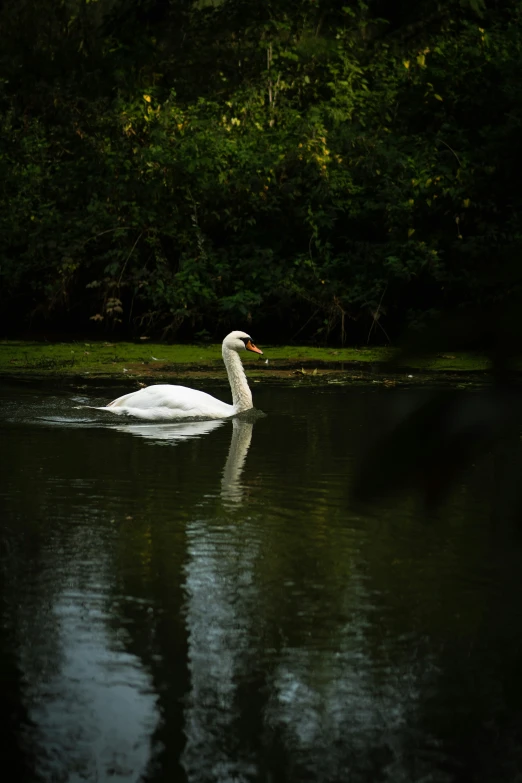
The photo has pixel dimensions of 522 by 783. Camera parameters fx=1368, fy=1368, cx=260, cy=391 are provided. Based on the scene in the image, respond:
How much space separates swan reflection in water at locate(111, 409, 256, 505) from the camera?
8.76 m

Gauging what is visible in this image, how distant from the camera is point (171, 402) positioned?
11.0 meters

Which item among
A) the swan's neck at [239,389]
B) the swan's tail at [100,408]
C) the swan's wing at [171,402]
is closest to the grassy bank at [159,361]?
the swan's neck at [239,389]

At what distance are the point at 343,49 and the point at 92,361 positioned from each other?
25.6ft

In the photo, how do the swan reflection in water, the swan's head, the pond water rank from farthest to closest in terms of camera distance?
1. the swan's head
2. the swan reflection in water
3. the pond water

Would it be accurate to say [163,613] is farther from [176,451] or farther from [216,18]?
[216,18]

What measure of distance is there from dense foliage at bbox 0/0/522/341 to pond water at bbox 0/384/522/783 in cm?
999

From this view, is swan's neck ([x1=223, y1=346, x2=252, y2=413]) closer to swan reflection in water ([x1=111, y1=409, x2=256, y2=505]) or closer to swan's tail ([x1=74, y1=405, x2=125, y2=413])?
swan reflection in water ([x1=111, y1=409, x2=256, y2=505])

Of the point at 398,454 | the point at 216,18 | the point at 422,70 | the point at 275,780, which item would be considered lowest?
the point at 275,780

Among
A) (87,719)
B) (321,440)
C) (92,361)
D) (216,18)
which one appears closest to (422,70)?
(216,18)

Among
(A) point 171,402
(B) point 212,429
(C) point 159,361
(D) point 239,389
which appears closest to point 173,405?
(A) point 171,402

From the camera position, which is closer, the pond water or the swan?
the pond water

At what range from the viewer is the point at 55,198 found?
2061 cm

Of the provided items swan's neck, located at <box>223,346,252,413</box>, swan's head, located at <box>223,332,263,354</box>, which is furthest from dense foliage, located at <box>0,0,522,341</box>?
swan's neck, located at <box>223,346,252,413</box>

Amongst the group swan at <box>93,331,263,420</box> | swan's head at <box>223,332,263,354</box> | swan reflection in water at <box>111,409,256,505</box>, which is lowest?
swan reflection in water at <box>111,409,256,505</box>
